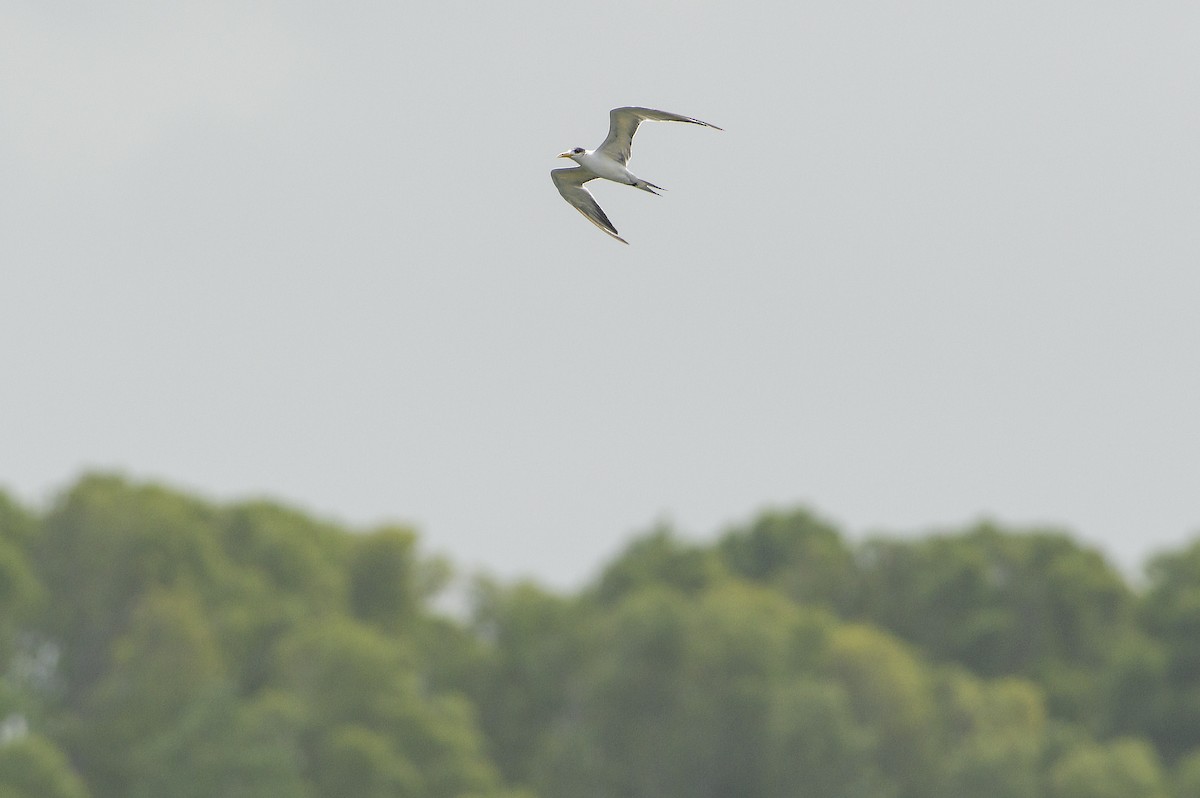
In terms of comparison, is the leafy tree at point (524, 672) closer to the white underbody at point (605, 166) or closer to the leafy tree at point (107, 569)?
the leafy tree at point (107, 569)

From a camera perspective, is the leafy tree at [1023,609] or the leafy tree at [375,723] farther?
the leafy tree at [1023,609]

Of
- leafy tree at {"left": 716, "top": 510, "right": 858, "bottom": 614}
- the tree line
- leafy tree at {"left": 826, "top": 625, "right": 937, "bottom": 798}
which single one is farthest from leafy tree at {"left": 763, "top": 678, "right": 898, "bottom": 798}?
leafy tree at {"left": 716, "top": 510, "right": 858, "bottom": 614}

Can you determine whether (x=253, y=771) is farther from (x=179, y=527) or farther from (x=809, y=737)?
(x=179, y=527)

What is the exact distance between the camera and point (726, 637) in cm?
10012

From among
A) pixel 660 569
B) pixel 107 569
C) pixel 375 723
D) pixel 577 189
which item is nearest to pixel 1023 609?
pixel 660 569

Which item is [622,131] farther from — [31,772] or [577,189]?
[31,772]

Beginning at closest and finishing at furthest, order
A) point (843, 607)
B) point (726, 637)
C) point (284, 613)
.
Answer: point (726, 637), point (284, 613), point (843, 607)

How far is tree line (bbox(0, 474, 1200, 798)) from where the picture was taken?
94.1 meters

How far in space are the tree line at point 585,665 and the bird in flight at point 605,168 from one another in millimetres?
48503

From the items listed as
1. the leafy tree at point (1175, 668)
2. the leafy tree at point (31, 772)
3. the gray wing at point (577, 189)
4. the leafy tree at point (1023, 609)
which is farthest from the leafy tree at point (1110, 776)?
the gray wing at point (577, 189)

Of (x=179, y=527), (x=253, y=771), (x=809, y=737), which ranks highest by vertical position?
(x=179, y=527)

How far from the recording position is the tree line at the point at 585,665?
94062 millimetres

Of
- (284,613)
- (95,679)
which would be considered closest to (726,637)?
(284,613)

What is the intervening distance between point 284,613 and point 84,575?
28.7 ft
